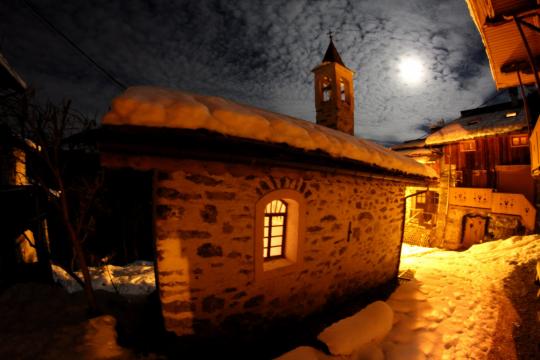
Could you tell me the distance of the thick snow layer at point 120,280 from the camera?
888 cm

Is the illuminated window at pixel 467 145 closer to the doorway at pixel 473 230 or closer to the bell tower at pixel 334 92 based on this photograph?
the doorway at pixel 473 230

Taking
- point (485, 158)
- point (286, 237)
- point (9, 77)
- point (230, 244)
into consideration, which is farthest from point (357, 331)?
point (485, 158)

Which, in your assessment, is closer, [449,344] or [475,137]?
[449,344]

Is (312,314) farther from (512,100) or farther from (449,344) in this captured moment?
(512,100)

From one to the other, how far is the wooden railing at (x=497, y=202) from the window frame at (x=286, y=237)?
14.7 meters

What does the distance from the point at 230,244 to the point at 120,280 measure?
9153 mm

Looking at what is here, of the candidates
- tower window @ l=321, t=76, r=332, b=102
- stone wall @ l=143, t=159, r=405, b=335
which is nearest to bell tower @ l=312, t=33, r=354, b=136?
tower window @ l=321, t=76, r=332, b=102

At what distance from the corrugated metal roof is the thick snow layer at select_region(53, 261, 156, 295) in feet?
38.4

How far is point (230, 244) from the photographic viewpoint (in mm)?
3318

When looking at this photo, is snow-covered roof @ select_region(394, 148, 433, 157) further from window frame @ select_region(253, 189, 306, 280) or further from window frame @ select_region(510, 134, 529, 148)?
window frame @ select_region(253, 189, 306, 280)

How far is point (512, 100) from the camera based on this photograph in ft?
48.3

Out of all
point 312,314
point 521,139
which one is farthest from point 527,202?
point 312,314

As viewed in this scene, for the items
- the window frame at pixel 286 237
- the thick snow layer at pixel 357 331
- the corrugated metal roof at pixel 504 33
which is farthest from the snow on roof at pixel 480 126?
the window frame at pixel 286 237

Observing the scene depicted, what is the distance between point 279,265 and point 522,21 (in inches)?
227
